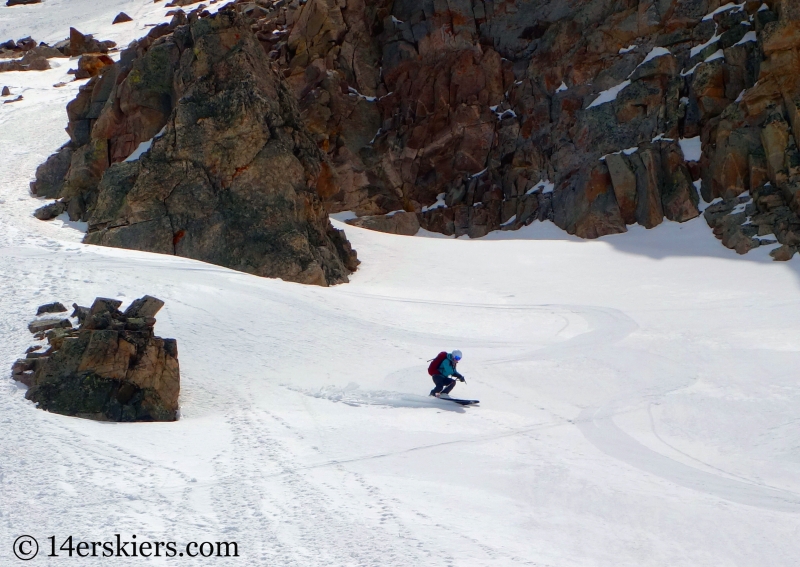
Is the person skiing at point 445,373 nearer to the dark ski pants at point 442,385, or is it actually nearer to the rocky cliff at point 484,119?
the dark ski pants at point 442,385

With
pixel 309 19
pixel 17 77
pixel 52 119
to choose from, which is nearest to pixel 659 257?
pixel 309 19

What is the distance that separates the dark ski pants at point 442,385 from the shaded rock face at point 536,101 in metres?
17.0

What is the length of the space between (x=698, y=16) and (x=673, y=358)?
24.3m

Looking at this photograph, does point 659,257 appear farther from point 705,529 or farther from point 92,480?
point 92,480

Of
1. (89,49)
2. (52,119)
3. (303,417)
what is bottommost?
(303,417)

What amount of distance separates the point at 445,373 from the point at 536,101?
2798 cm

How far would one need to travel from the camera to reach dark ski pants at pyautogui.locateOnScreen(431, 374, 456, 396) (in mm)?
14023

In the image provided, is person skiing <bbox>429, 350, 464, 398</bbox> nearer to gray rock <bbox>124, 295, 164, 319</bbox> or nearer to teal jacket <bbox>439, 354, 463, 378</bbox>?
teal jacket <bbox>439, 354, 463, 378</bbox>

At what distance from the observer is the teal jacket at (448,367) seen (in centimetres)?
1396

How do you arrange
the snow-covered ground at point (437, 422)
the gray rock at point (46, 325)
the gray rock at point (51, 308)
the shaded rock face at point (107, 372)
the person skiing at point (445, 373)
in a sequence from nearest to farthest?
the snow-covered ground at point (437, 422) → the shaded rock face at point (107, 372) → the person skiing at point (445, 373) → the gray rock at point (46, 325) → the gray rock at point (51, 308)

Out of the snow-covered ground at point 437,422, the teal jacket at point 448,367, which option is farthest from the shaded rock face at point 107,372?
the teal jacket at point 448,367

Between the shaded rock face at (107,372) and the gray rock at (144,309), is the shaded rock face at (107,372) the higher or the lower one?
the lower one

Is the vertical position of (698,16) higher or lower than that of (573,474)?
higher

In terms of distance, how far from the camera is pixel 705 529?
8617 mm
